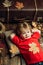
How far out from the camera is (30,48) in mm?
1857

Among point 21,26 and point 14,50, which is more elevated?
point 21,26

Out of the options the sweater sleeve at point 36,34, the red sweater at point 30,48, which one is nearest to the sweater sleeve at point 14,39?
the red sweater at point 30,48

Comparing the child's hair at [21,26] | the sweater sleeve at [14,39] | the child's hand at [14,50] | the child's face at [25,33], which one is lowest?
the child's hand at [14,50]

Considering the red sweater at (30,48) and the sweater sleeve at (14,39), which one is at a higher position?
the sweater sleeve at (14,39)

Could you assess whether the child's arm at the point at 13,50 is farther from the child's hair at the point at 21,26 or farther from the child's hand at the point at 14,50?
the child's hair at the point at 21,26

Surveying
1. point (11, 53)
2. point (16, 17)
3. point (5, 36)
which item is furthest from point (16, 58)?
point (16, 17)

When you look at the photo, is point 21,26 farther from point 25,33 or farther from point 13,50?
point 13,50

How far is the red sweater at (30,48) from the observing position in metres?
1.81

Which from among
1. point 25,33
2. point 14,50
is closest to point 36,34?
point 25,33

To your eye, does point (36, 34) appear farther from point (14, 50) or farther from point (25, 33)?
point (14, 50)

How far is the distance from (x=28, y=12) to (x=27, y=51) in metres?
0.32

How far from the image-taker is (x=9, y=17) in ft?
6.66

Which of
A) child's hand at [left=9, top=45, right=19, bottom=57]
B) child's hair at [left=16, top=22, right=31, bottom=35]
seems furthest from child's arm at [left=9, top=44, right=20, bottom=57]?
child's hair at [left=16, top=22, right=31, bottom=35]

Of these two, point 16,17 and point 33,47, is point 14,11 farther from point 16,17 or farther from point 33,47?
point 33,47
